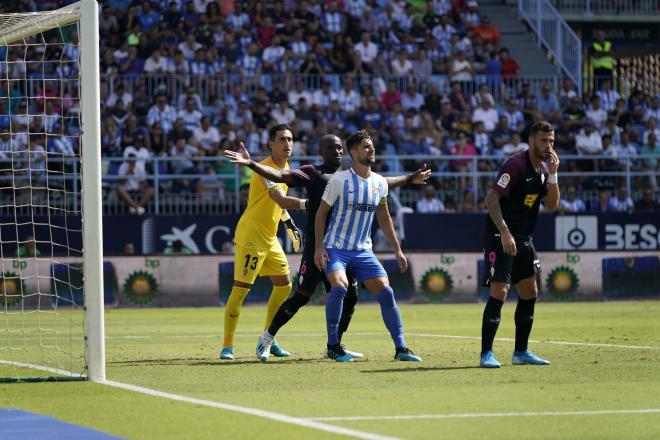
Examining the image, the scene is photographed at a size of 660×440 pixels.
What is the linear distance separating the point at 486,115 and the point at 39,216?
451 inches

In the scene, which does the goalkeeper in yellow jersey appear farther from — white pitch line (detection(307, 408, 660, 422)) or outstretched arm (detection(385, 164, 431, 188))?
white pitch line (detection(307, 408, 660, 422))

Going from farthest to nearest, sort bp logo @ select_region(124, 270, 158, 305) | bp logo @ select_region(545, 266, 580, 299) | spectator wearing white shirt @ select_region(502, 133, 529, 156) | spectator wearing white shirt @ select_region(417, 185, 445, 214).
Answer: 1. spectator wearing white shirt @ select_region(502, 133, 529, 156)
2. spectator wearing white shirt @ select_region(417, 185, 445, 214)
3. bp logo @ select_region(545, 266, 580, 299)
4. bp logo @ select_region(124, 270, 158, 305)

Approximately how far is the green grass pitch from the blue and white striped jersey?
4.00ft

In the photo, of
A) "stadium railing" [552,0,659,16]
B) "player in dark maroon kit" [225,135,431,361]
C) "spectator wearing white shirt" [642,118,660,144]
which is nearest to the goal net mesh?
"player in dark maroon kit" [225,135,431,361]

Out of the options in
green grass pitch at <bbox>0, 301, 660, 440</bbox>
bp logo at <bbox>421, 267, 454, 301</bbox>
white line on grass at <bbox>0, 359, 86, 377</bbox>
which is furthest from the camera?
bp logo at <bbox>421, 267, 454, 301</bbox>

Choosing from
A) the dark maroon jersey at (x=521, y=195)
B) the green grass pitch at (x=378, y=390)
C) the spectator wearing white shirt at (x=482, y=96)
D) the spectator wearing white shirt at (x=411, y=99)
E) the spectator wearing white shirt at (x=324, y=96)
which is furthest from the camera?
the spectator wearing white shirt at (x=411, y=99)

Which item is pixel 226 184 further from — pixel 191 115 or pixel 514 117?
pixel 514 117

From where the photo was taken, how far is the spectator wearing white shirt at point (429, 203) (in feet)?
93.8

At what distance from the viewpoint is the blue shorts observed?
12805mm

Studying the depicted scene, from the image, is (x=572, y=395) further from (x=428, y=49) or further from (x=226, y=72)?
(x=428, y=49)

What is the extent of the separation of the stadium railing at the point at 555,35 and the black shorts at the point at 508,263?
2372 centimetres

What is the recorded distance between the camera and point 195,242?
2645 cm

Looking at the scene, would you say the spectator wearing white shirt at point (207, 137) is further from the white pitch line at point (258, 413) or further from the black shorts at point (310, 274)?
the white pitch line at point (258, 413)

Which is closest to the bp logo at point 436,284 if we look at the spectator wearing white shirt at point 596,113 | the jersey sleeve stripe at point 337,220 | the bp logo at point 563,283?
the bp logo at point 563,283
